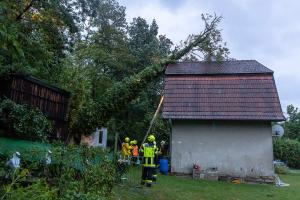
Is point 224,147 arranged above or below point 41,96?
below

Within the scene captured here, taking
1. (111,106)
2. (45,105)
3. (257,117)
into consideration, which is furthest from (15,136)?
(257,117)

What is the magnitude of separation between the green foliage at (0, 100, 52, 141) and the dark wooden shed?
3.25 ft

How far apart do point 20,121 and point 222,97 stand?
10371 mm

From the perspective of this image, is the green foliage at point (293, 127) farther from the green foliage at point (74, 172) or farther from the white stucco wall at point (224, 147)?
the green foliage at point (74, 172)

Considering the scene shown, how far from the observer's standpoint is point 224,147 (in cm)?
1911

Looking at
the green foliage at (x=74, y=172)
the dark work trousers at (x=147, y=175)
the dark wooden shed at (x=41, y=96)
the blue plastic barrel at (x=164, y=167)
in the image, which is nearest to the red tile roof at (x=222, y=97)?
the blue plastic barrel at (x=164, y=167)

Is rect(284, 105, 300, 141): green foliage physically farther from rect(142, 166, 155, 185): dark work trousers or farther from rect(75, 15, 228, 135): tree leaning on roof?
rect(142, 166, 155, 185): dark work trousers

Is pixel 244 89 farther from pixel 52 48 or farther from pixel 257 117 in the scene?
pixel 52 48

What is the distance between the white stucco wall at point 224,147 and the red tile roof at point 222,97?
1.85 ft

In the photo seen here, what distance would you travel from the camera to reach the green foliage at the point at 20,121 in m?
14.7

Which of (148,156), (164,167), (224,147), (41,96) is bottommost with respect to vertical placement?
(164,167)

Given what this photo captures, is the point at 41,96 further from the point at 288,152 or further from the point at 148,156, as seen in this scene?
the point at 288,152

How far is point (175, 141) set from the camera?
19656 mm

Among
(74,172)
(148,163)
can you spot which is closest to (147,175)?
(148,163)
